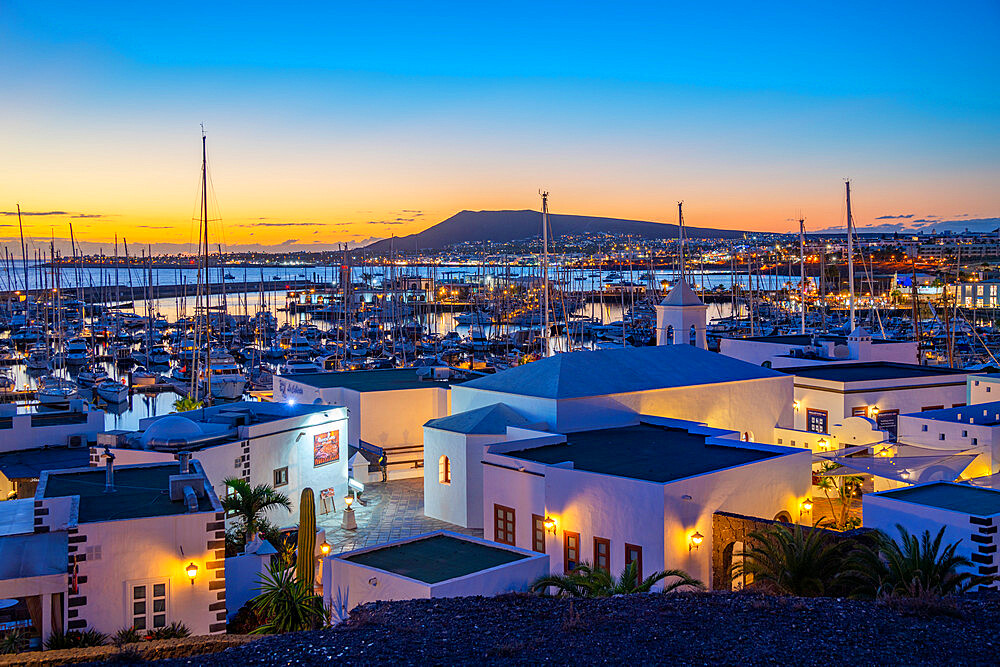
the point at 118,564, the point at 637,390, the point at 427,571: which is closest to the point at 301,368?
the point at 637,390

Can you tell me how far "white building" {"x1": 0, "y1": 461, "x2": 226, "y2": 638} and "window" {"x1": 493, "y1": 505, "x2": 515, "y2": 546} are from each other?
6617 mm

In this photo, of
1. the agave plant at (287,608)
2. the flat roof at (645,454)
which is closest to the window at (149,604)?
the agave plant at (287,608)

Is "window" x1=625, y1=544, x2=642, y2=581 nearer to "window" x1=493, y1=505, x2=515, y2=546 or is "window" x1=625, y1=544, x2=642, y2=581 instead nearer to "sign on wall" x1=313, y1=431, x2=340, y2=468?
"window" x1=493, y1=505, x2=515, y2=546

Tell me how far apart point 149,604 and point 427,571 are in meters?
4.74

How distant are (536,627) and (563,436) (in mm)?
12425

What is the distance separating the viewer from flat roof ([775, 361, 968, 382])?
32.0 meters

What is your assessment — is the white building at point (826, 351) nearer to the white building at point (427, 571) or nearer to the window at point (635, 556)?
the window at point (635, 556)

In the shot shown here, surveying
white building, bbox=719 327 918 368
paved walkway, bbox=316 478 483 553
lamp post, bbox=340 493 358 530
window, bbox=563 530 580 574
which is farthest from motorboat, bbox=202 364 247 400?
window, bbox=563 530 580 574

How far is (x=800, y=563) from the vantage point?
1420cm

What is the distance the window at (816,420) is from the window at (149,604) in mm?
22945

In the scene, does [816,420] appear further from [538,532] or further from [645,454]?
[538,532]

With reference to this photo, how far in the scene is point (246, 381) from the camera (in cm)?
5238

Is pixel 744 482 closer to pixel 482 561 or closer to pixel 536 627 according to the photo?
pixel 482 561

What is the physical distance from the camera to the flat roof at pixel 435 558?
46.1 ft
